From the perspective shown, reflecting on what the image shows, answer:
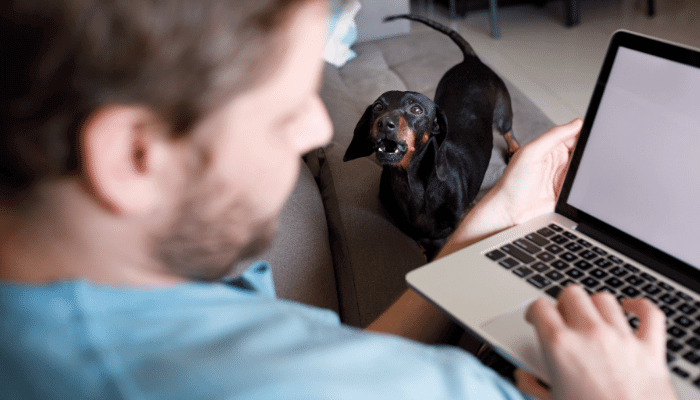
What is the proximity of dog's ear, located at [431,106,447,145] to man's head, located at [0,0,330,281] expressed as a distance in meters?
1.18

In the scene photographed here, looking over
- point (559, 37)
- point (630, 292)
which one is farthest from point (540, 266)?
point (559, 37)

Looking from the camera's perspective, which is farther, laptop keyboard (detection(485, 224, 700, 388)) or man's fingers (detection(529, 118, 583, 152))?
man's fingers (detection(529, 118, 583, 152))

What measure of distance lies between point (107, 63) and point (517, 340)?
61 centimetres

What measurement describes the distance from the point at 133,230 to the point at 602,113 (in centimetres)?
78

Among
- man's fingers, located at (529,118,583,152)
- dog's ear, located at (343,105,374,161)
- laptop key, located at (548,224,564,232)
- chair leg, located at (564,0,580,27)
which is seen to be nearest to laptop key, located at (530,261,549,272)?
laptop key, located at (548,224,564,232)

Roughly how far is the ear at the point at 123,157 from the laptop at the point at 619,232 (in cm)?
53

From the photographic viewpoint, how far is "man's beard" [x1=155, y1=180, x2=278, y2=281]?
0.38 meters

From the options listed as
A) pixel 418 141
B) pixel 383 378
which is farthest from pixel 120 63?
pixel 418 141

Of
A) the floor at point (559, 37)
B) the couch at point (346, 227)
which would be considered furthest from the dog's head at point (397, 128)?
the floor at point (559, 37)

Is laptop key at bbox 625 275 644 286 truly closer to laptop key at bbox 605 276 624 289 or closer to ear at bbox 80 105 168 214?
laptop key at bbox 605 276 624 289

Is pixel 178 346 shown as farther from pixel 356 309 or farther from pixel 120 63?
pixel 356 309

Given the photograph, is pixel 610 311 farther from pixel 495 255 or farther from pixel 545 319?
pixel 495 255

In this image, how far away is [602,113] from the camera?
0.85m

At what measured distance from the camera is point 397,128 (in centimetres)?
143
